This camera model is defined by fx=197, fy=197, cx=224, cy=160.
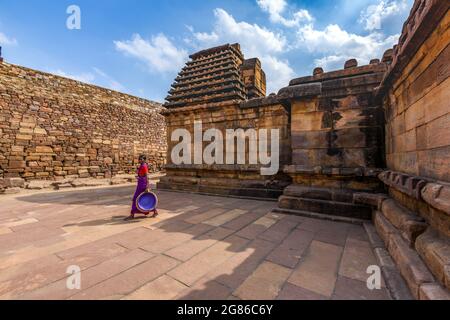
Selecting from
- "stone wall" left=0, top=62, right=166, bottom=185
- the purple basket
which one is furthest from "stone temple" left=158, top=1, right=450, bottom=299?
"stone wall" left=0, top=62, right=166, bottom=185

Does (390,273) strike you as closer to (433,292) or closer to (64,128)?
(433,292)

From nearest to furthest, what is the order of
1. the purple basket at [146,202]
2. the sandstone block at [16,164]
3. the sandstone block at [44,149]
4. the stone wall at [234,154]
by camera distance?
the purple basket at [146,202] < the stone wall at [234,154] < the sandstone block at [16,164] < the sandstone block at [44,149]

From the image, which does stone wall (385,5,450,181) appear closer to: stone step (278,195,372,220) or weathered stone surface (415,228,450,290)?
weathered stone surface (415,228,450,290)

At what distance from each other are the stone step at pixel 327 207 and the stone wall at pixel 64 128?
12.6 meters

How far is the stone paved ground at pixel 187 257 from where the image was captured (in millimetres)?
1720

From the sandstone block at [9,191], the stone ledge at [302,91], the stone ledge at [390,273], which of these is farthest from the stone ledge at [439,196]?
the sandstone block at [9,191]

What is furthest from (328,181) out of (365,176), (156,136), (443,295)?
(156,136)

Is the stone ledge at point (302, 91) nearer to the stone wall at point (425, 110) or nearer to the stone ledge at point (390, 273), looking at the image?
the stone wall at point (425, 110)

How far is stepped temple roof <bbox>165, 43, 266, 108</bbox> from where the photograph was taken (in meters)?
9.57

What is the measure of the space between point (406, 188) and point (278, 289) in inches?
72.2

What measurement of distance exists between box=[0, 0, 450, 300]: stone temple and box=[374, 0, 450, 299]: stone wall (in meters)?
0.01

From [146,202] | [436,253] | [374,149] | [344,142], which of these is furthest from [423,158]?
[146,202]

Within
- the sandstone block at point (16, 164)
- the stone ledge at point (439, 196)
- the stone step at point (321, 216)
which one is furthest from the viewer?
the sandstone block at point (16, 164)
